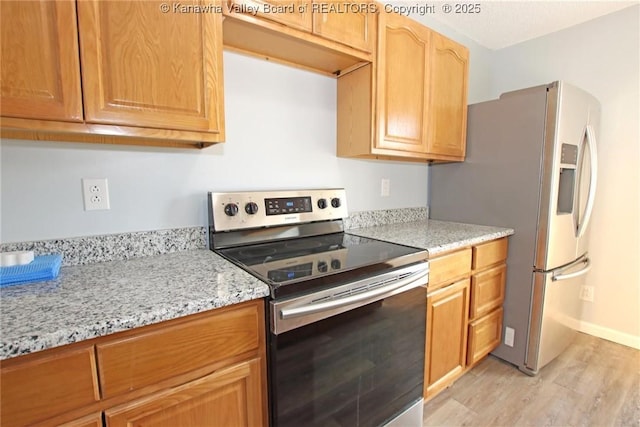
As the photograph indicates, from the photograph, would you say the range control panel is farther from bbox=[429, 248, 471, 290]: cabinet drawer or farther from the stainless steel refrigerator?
the stainless steel refrigerator

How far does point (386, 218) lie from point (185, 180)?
129cm

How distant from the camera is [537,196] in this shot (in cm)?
175

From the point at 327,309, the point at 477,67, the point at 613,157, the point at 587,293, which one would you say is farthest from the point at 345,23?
the point at 587,293

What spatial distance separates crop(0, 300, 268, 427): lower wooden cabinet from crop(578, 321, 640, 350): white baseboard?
2.64 metres

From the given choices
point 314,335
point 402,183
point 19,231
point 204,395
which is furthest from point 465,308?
point 19,231

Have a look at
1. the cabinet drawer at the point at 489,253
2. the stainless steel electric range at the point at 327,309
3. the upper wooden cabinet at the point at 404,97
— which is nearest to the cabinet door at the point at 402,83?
the upper wooden cabinet at the point at 404,97

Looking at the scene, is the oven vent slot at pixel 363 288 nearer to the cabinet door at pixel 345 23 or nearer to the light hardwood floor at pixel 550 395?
the light hardwood floor at pixel 550 395

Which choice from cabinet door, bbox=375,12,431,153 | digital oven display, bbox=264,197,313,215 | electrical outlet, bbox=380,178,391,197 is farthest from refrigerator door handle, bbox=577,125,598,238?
digital oven display, bbox=264,197,313,215

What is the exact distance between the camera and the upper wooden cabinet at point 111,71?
80 cm

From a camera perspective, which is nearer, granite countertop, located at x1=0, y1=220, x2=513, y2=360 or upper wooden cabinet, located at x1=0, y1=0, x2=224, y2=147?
granite countertop, located at x1=0, y1=220, x2=513, y2=360

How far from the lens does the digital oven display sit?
4.87ft

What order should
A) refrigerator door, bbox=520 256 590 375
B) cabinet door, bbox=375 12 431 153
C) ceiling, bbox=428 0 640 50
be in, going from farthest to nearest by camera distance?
ceiling, bbox=428 0 640 50, refrigerator door, bbox=520 256 590 375, cabinet door, bbox=375 12 431 153

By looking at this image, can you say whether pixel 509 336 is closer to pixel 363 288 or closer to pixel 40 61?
pixel 363 288

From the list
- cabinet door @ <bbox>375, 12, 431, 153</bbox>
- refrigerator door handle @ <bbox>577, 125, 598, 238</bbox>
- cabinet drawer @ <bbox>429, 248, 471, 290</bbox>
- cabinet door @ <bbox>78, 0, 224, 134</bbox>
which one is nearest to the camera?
cabinet door @ <bbox>78, 0, 224, 134</bbox>
